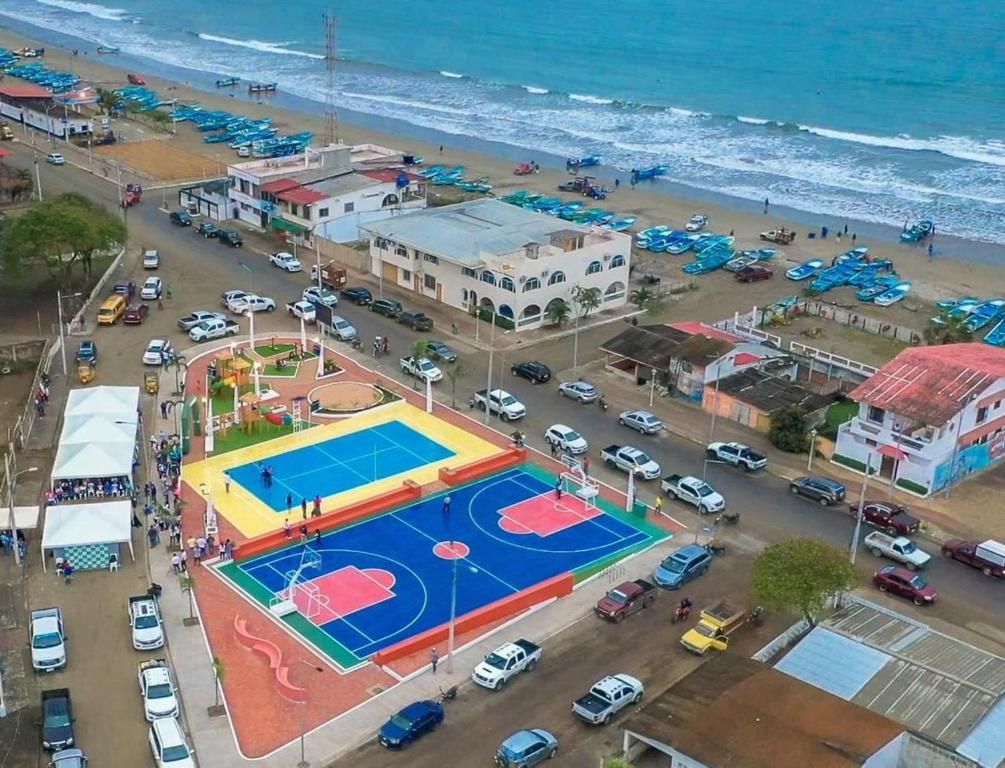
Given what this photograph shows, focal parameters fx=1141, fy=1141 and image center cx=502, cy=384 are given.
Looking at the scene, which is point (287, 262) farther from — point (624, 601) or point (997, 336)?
point (997, 336)

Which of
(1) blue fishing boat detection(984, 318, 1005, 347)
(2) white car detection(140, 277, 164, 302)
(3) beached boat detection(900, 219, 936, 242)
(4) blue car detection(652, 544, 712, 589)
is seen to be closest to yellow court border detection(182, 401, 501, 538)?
(4) blue car detection(652, 544, 712, 589)

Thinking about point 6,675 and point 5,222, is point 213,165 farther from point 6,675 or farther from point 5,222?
point 6,675

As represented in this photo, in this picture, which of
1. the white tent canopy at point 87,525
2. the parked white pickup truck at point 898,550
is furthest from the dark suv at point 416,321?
the parked white pickup truck at point 898,550

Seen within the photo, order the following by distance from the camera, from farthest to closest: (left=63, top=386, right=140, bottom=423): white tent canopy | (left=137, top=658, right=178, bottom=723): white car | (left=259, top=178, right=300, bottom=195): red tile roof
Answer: (left=259, top=178, right=300, bottom=195): red tile roof < (left=63, top=386, right=140, bottom=423): white tent canopy < (left=137, top=658, right=178, bottom=723): white car

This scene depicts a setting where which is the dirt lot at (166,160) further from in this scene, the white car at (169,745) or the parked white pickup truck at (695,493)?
the white car at (169,745)

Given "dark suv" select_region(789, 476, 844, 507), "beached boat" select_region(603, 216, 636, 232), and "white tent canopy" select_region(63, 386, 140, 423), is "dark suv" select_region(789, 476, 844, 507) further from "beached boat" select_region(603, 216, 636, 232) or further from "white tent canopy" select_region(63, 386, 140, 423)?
"beached boat" select_region(603, 216, 636, 232)

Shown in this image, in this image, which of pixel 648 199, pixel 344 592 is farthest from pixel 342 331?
pixel 648 199

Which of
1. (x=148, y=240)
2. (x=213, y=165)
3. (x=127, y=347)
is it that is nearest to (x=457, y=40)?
(x=213, y=165)
